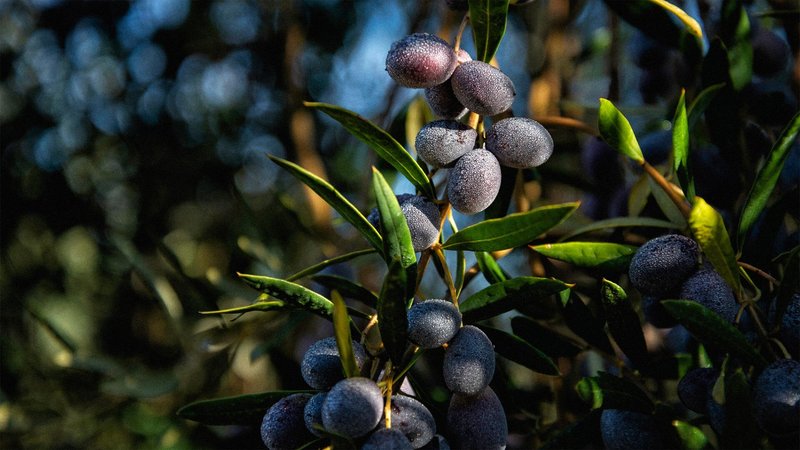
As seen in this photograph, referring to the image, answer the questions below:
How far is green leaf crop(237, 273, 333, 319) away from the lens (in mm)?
606

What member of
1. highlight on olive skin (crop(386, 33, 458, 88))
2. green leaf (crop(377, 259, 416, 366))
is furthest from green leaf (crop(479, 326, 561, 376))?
highlight on olive skin (crop(386, 33, 458, 88))

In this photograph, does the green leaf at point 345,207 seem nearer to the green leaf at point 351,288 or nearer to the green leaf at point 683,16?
the green leaf at point 351,288

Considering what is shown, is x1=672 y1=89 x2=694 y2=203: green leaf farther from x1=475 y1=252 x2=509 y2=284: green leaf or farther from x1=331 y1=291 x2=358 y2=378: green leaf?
x1=331 y1=291 x2=358 y2=378: green leaf

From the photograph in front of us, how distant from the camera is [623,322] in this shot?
0.70 meters

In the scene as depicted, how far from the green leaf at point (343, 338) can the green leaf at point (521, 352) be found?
0.57 ft

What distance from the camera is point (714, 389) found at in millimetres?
595

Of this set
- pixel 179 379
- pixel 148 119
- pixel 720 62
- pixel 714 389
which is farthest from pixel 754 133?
pixel 148 119

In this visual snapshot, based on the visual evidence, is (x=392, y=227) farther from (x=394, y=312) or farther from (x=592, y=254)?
(x=592, y=254)

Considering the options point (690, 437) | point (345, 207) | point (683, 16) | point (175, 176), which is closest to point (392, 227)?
point (345, 207)

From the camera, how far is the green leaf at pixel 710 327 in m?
0.55

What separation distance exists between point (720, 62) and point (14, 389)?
1458 millimetres

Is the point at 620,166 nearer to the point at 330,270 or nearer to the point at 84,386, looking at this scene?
the point at 330,270

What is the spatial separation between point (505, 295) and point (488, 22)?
0.25m

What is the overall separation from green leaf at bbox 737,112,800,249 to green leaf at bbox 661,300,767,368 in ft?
0.41
